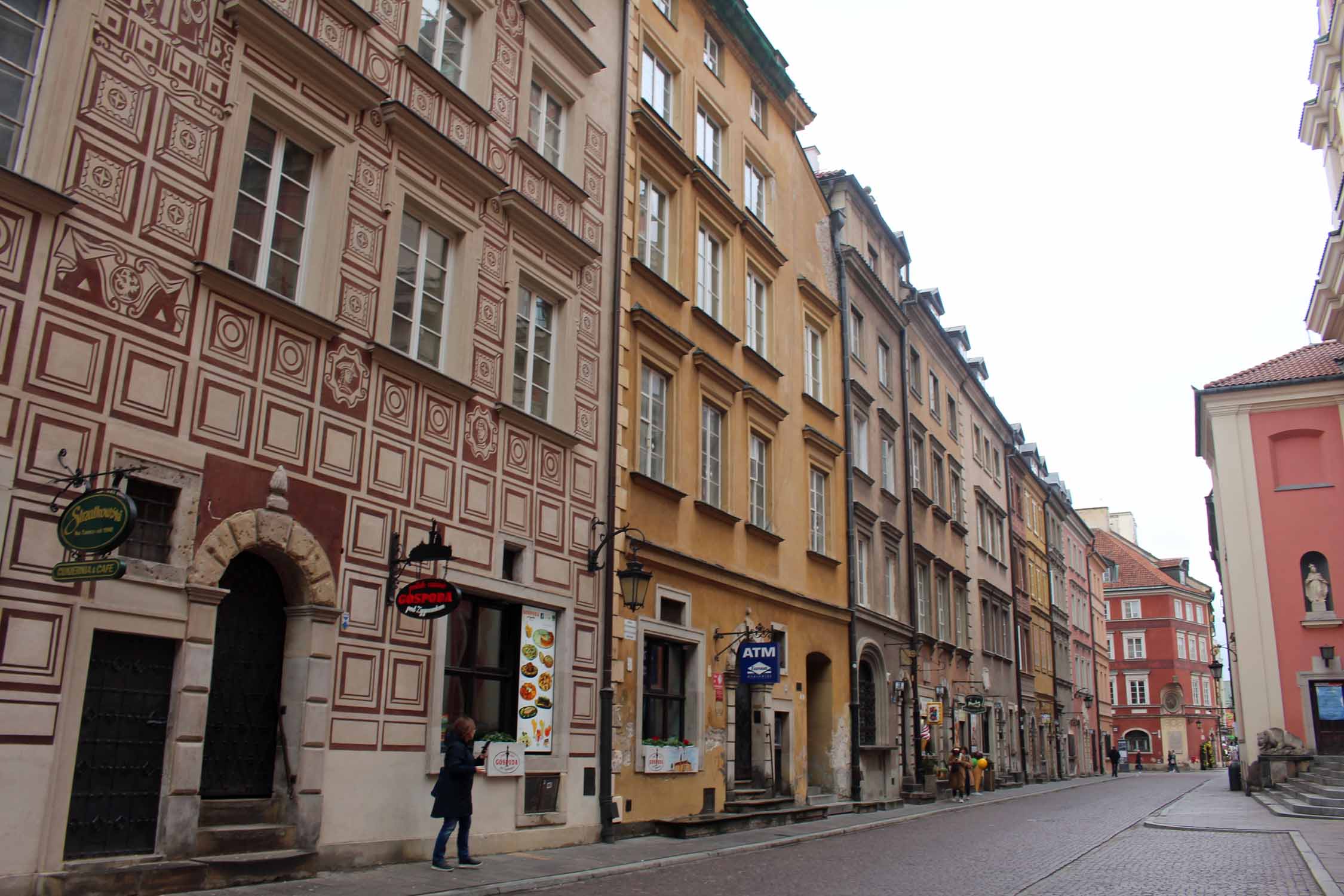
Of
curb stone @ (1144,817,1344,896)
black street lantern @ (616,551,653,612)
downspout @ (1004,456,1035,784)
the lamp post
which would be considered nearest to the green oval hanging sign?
black street lantern @ (616,551,653,612)

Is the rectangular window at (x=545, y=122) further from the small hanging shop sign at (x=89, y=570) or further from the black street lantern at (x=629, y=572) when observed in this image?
the small hanging shop sign at (x=89, y=570)

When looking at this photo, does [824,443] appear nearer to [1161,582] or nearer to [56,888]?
[56,888]

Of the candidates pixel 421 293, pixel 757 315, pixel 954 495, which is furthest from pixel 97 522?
pixel 954 495

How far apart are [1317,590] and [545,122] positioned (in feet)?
91.5

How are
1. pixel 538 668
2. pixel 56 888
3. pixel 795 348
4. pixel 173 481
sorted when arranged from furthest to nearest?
pixel 795 348
pixel 538 668
pixel 173 481
pixel 56 888

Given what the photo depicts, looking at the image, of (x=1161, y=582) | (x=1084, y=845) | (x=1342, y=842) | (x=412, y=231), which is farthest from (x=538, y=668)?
(x=1161, y=582)

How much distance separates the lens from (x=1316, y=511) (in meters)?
34.0

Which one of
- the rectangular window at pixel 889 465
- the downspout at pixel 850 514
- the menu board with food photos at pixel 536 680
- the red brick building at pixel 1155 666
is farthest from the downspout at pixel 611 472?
the red brick building at pixel 1155 666

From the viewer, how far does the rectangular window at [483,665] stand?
525 inches

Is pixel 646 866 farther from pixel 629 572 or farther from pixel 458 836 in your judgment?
pixel 629 572

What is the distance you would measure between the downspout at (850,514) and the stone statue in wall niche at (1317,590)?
1602cm

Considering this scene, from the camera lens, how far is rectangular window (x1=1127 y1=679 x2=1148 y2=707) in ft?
281

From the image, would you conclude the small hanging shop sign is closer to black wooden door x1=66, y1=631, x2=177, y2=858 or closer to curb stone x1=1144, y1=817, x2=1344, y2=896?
black wooden door x1=66, y1=631, x2=177, y2=858

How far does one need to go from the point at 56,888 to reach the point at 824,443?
18605 millimetres
